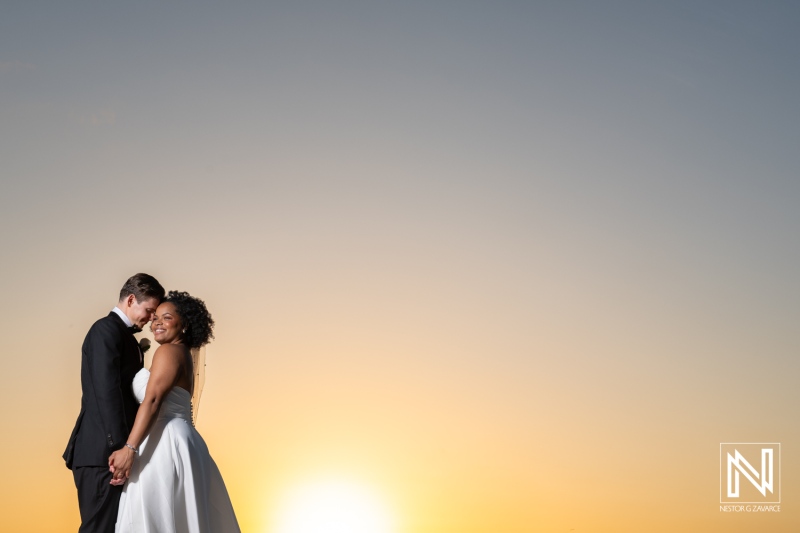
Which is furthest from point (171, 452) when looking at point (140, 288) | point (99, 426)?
point (140, 288)

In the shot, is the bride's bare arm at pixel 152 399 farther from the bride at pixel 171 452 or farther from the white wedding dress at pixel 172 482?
the white wedding dress at pixel 172 482

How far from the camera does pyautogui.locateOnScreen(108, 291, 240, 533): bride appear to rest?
20.8 feet

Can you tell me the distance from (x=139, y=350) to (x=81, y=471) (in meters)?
0.97

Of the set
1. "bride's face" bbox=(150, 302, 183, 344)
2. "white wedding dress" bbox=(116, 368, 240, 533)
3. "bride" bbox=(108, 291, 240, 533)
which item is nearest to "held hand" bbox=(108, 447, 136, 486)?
"bride" bbox=(108, 291, 240, 533)

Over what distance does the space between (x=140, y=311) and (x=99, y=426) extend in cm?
85

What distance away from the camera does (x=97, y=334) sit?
21.0 ft

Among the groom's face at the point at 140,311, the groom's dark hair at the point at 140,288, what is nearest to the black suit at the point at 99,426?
the groom's face at the point at 140,311

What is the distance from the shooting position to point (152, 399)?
6441 mm

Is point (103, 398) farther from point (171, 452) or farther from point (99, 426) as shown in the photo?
point (171, 452)

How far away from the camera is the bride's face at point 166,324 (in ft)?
21.6

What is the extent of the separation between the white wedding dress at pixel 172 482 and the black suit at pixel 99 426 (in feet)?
0.49

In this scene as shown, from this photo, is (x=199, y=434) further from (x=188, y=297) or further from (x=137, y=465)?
(x=188, y=297)

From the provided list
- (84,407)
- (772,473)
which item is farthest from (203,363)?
(772,473)

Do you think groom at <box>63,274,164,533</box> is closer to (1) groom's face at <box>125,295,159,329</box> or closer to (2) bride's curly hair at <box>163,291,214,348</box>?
(1) groom's face at <box>125,295,159,329</box>
